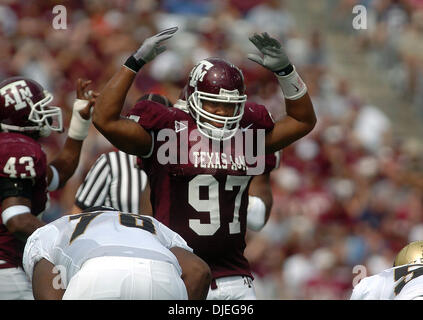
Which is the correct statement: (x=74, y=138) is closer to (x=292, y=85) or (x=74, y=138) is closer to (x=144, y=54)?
(x=144, y=54)

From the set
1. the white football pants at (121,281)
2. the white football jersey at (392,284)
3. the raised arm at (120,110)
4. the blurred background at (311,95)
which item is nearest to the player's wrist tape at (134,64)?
the raised arm at (120,110)

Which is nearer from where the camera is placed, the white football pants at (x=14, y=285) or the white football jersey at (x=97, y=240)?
the white football jersey at (x=97, y=240)

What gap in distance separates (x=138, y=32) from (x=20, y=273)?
23.7ft

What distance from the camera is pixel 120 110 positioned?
4426 millimetres

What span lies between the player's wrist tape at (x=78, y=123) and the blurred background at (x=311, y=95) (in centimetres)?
348

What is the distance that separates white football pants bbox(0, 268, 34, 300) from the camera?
189 inches

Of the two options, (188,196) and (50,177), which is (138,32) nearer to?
(50,177)

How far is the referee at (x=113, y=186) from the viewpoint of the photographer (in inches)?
225

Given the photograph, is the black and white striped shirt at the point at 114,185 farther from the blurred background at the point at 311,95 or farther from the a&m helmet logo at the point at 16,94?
the blurred background at the point at 311,95

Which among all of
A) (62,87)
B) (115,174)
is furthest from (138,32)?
(115,174)

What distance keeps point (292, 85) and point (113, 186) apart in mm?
1600

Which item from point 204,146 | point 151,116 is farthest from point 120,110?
point 204,146

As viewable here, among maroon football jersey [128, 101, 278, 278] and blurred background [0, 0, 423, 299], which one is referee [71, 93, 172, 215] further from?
blurred background [0, 0, 423, 299]

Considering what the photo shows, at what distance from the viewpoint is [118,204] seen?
5.79m
